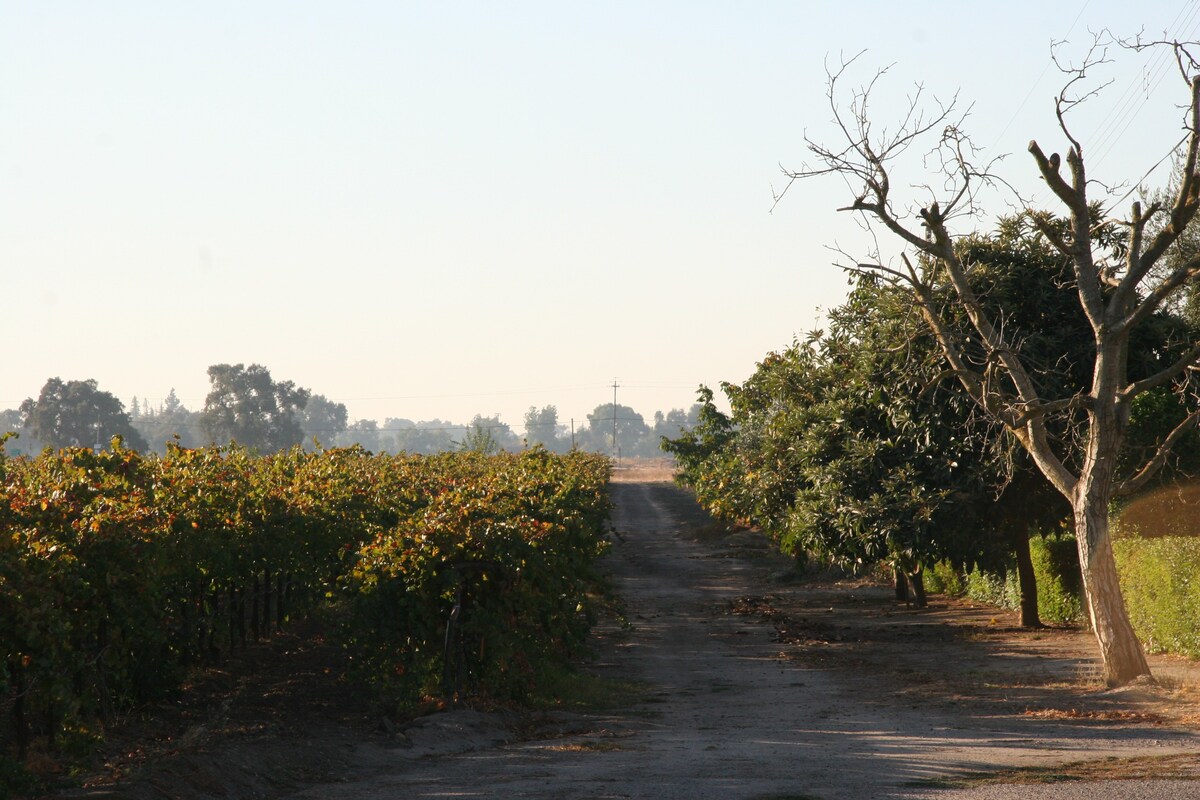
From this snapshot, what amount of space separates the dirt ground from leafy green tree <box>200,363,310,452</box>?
130 meters

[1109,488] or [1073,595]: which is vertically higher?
[1109,488]

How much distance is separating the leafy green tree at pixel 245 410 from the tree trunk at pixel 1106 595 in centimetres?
13703

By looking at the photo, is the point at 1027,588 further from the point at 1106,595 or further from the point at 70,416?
the point at 70,416

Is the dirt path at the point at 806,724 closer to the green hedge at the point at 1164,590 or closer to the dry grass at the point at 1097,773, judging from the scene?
the dry grass at the point at 1097,773

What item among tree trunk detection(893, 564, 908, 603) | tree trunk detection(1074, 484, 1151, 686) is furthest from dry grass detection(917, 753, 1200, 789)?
tree trunk detection(893, 564, 908, 603)

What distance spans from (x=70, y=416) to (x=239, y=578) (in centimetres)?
12425

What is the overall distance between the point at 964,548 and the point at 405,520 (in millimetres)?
9406

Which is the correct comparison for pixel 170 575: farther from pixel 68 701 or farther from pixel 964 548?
pixel 964 548

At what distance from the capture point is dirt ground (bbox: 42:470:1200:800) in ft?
32.4

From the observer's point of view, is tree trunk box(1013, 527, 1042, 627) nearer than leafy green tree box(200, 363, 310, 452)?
Yes

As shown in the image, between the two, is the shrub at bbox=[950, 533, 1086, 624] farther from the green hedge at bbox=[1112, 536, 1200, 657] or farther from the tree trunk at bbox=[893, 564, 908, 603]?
the tree trunk at bbox=[893, 564, 908, 603]

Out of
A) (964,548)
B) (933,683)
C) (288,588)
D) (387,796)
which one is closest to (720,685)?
(933,683)

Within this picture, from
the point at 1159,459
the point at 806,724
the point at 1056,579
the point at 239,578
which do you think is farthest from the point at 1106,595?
the point at 239,578

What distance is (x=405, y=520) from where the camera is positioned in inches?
550
